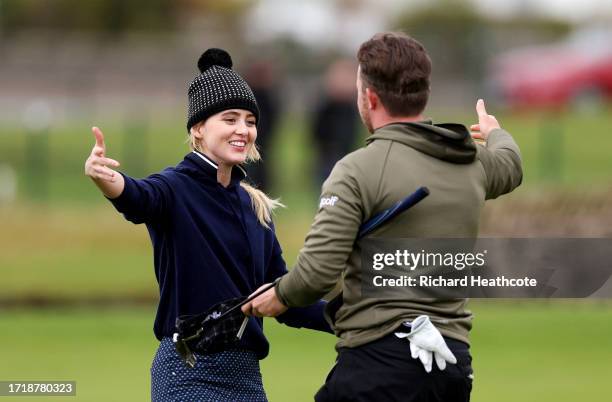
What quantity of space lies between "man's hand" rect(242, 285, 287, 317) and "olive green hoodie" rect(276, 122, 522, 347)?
0.23 ft

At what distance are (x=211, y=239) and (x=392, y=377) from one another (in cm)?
117

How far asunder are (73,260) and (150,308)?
201cm

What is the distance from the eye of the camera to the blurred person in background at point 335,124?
778 inches

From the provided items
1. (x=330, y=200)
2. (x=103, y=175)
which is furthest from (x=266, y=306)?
(x=103, y=175)

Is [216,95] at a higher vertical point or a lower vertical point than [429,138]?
higher

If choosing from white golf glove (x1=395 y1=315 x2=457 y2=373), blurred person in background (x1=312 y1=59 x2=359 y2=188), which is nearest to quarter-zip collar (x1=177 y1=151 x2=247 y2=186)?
white golf glove (x1=395 y1=315 x2=457 y2=373)

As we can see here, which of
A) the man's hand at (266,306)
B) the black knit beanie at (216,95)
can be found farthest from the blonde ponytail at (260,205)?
the man's hand at (266,306)

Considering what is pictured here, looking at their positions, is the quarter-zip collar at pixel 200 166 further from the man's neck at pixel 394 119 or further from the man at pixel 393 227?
the man's neck at pixel 394 119

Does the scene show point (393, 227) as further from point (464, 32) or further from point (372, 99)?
point (464, 32)

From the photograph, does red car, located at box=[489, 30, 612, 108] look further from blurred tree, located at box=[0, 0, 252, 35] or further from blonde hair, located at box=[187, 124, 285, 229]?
blonde hair, located at box=[187, 124, 285, 229]

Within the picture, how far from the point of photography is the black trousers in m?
4.75

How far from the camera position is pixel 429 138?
4.85m

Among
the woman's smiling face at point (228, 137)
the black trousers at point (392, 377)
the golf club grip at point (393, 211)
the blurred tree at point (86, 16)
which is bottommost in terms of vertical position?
the black trousers at point (392, 377)

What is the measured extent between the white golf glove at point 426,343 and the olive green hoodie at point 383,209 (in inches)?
2.5
